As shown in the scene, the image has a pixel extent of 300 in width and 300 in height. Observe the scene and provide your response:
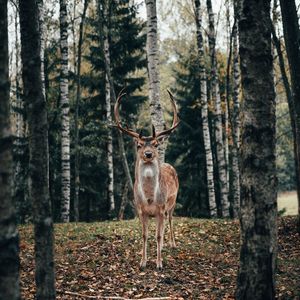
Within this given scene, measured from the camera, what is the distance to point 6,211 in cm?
346

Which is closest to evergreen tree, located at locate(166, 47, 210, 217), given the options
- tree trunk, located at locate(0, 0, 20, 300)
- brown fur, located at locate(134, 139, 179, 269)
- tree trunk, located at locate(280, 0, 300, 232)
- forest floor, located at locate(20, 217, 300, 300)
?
forest floor, located at locate(20, 217, 300, 300)

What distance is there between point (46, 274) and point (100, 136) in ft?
58.8

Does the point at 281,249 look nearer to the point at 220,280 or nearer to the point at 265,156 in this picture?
the point at 220,280

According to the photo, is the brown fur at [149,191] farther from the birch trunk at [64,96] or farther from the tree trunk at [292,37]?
the birch trunk at [64,96]

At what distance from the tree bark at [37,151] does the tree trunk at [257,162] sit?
2249mm

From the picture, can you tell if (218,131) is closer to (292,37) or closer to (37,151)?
(292,37)

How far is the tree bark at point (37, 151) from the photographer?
15.4 feet

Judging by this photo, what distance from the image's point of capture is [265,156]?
4949mm

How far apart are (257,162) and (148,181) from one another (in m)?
4.30

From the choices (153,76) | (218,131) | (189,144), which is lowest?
(218,131)

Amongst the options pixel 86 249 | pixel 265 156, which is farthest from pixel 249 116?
pixel 86 249

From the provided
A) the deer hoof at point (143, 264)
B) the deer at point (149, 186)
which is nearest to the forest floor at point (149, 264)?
the deer hoof at point (143, 264)

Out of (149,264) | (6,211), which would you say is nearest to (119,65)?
(149,264)

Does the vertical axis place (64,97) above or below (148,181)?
above
